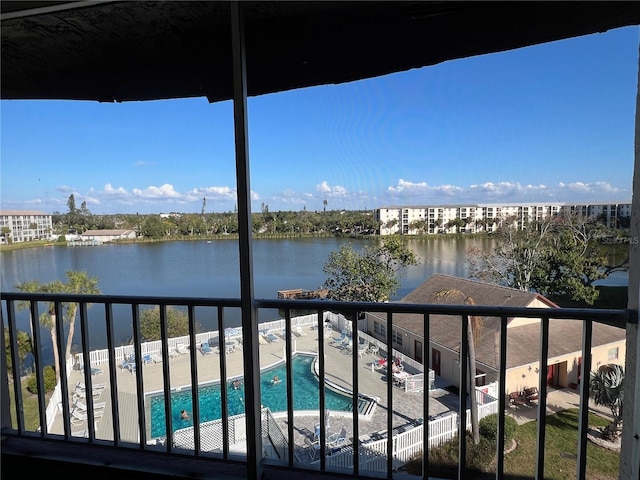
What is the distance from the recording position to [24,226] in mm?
2227

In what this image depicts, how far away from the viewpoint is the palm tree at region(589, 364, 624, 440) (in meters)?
1.39

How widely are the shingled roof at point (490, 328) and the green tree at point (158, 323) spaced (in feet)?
4.18

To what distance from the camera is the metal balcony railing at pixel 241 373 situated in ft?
4.99

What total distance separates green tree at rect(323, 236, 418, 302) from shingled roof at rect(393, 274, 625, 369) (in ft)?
0.56

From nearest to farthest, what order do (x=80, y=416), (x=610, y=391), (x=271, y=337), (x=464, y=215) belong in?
(x=610, y=391) < (x=464, y=215) < (x=271, y=337) < (x=80, y=416)

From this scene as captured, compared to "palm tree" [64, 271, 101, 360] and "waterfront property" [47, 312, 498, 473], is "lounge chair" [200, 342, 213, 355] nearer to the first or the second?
"waterfront property" [47, 312, 498, 473]

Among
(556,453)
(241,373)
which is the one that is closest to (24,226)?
(241,373)

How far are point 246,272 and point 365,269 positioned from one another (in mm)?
733

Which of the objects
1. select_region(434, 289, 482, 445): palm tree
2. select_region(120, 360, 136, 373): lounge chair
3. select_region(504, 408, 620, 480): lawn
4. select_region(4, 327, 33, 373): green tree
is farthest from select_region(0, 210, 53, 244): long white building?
select_region(504, 408, 620, 480): lawn

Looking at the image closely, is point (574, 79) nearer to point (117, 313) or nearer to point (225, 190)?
point (225, 190)

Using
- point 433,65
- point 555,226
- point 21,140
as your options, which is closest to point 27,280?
point 21,140

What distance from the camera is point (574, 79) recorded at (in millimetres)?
1642

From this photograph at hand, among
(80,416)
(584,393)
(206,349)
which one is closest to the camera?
(584,393)

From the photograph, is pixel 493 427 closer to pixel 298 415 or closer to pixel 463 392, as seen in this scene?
pixel 463 392
